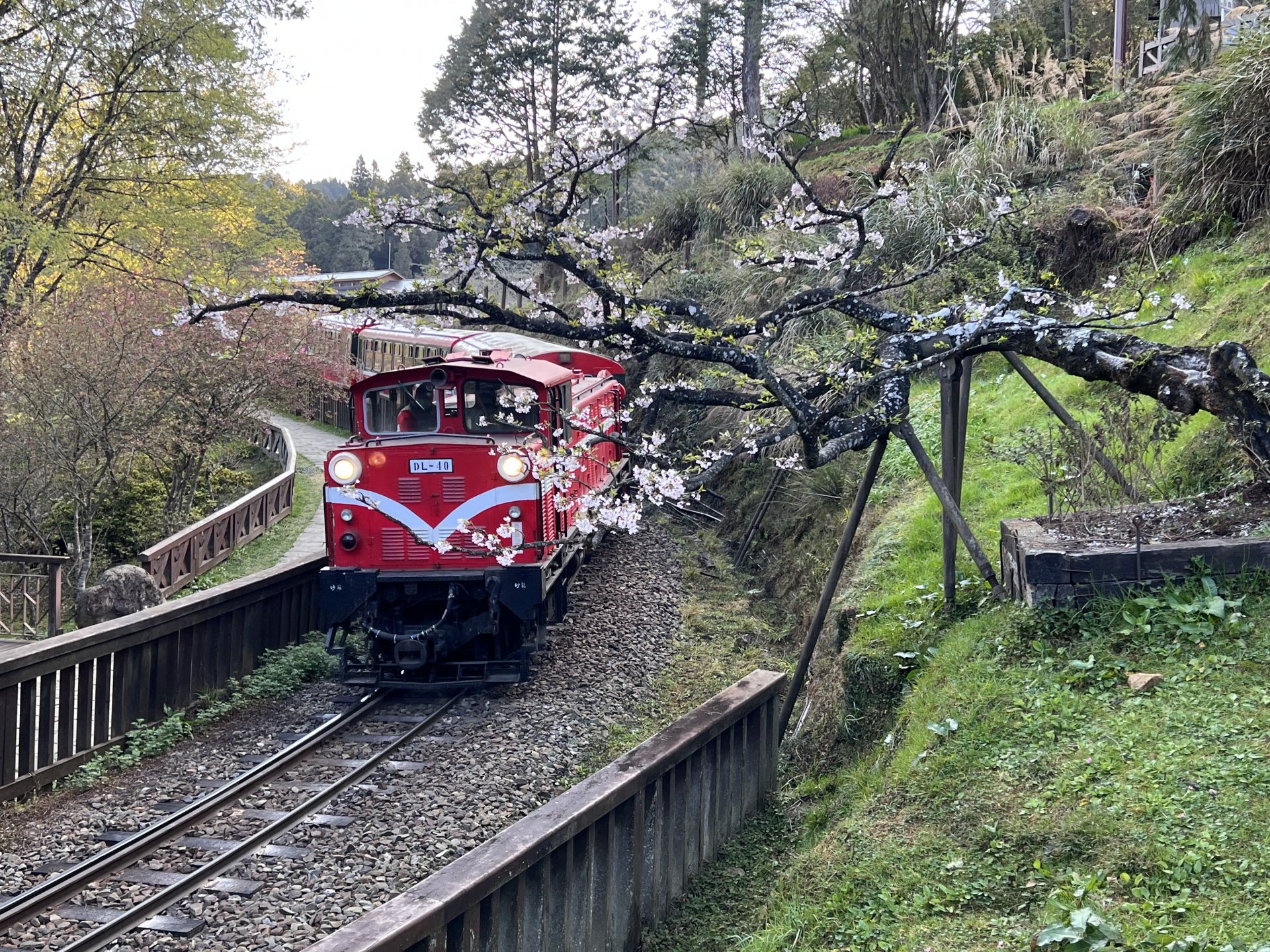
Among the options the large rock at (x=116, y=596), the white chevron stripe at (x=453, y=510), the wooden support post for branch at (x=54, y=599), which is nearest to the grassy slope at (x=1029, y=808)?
the white chevron stripe at (x=453, y=510)

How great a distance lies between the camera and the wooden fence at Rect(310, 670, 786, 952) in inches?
140

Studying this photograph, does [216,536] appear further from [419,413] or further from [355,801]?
[355,801]

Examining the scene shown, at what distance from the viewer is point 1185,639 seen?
16.4 feet

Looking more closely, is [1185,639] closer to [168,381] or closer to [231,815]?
[231,815]

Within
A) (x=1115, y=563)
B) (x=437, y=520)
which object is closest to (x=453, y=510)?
(x=437, y=520)

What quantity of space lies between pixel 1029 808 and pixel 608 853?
6.40ft

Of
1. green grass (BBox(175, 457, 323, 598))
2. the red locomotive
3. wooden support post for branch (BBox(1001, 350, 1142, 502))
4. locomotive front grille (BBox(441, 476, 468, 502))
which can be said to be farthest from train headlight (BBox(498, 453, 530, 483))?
green grass (BBox(175, 457, 323, 598))

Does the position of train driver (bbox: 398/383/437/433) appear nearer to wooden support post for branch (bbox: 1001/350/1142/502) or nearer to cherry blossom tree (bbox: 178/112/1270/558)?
cherry blossom tree (bbox: 178/112/1270/558)

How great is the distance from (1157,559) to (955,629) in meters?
1.43

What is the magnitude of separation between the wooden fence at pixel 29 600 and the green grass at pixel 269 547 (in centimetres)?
187

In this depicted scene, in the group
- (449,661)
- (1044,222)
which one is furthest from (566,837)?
(1044,222)

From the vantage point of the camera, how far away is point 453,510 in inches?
342

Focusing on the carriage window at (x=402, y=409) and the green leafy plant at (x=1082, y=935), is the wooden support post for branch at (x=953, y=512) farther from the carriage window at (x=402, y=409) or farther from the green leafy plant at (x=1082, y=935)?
the carriage window at (x=402, y=409)

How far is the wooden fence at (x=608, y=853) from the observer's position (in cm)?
355
